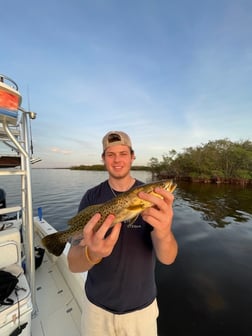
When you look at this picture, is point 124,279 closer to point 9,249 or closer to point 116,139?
point 116,139

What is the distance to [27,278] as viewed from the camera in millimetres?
3102

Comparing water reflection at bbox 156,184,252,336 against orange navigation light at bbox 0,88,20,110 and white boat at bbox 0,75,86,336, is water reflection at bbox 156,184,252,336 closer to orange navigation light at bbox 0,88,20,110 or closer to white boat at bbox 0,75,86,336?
white boat at bbox 0,75,86,336

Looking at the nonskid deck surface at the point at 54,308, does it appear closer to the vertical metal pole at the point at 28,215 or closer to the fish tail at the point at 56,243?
the vertical metal pole at the point at 28,215

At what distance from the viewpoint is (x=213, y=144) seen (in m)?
54.4

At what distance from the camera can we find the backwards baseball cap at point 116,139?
7.76ft

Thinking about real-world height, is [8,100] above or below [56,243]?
above

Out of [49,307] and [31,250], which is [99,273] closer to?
[31,250]

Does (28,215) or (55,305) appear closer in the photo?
(28,215)

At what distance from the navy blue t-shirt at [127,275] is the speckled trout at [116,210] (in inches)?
8.7

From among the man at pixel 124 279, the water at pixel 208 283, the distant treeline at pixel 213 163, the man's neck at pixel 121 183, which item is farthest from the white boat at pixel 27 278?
the distant treeline at pixel 213 163

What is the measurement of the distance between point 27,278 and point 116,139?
114 inches

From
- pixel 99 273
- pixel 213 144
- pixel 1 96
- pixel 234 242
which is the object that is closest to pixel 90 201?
pixel 99 273

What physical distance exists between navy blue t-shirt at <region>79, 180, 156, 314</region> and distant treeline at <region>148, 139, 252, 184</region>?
49.1m

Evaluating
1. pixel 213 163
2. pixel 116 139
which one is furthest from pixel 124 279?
pixel 213 163
